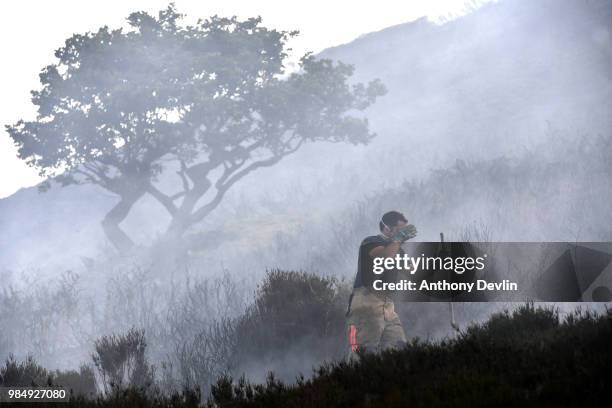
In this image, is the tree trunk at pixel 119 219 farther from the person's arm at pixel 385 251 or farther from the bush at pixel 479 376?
the bush at pixel 479 376

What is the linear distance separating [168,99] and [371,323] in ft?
56.4

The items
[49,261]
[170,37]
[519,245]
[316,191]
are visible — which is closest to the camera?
[519,245]

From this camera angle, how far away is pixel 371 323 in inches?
275

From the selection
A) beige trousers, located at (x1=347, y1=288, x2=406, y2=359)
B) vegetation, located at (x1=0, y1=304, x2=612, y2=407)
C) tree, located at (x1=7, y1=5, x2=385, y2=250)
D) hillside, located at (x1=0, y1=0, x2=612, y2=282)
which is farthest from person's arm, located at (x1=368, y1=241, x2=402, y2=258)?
tree, located at (x1=7, y1=5, x2=385, y2=250)

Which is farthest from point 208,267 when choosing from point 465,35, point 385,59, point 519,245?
point 385,59

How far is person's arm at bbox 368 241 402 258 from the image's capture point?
7.12 meters

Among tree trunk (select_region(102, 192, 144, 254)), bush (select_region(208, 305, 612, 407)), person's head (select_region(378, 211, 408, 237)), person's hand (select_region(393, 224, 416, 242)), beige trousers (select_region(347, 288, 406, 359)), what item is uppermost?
tree trunk (select_region(102, 192, 144, 254))

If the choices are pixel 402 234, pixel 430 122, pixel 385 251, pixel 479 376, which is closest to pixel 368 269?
pixel 385 251

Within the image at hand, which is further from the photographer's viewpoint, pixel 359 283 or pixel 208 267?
pixel 208 267

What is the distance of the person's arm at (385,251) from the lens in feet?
23.4

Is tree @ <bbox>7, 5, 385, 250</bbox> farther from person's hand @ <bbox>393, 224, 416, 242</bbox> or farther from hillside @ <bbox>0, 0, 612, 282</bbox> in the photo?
person's hand @ <bbox>393, 224, 416, 242</bbox>

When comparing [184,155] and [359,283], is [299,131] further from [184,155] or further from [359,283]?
[359,283]

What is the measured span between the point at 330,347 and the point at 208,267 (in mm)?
11481

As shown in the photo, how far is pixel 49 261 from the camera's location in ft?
126
